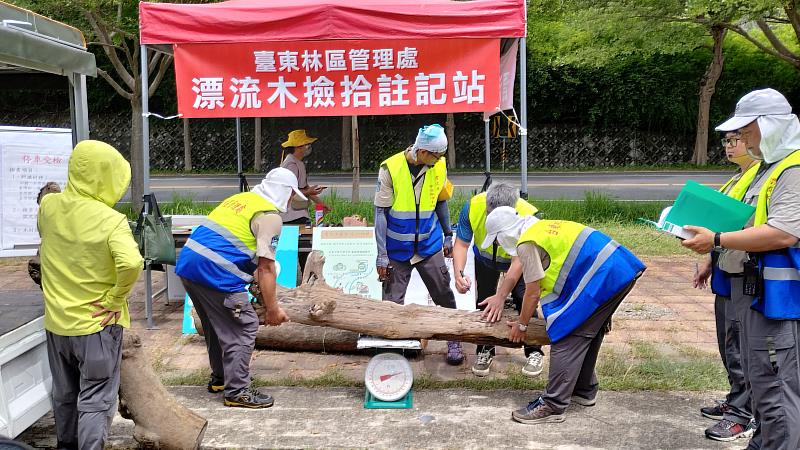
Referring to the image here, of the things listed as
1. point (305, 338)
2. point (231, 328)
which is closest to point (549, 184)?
point (305, 338)

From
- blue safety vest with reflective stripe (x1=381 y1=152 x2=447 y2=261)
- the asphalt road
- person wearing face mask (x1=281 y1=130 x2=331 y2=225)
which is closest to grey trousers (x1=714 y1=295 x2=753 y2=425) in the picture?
blue safety vest with reflective stripe (x1=381 y1=152 x2=447 y2=261)

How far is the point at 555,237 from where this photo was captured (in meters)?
3.89

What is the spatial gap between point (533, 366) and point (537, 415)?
804 millimetres

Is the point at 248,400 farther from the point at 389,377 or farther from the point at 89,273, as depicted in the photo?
the point at 89,273

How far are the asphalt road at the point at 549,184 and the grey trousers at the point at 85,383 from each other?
37.2 feet

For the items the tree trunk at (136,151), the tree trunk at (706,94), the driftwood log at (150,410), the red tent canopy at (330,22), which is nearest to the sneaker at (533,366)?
the driftwood log at (150,410)

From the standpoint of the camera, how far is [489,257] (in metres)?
4.79

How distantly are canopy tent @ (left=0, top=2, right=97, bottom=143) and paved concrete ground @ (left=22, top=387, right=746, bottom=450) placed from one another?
1834mm

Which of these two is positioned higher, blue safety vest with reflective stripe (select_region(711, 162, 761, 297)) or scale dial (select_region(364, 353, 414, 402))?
blue safety vest with reflective stripe (select_region(711, 162, 761, 297))

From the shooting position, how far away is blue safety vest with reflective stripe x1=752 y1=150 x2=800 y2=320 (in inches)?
120

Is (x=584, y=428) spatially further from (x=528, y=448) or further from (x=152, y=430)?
(x=152, y=430)

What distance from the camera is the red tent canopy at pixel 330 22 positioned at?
547cm

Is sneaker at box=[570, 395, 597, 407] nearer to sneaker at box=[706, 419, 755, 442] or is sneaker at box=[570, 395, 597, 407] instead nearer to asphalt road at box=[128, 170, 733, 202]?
sneaker at box=[706, 419, 755, 442]

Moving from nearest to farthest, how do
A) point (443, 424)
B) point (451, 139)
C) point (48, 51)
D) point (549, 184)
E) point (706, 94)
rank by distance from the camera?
point (48, 51) → point (443, 424) → point (549, 184) → point (706, 94) → point (451, 139)
